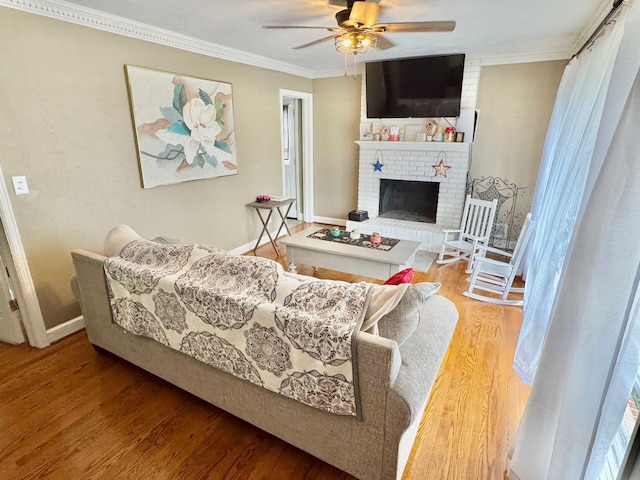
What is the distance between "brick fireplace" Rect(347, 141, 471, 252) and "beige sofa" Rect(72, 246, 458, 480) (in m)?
2.86

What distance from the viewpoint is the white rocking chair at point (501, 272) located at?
2.94 m

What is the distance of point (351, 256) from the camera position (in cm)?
309

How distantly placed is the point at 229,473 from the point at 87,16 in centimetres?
317

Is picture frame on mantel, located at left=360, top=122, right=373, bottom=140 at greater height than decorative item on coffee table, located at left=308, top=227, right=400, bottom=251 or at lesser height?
greater

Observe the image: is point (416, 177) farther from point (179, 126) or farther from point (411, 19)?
point (179, 126)

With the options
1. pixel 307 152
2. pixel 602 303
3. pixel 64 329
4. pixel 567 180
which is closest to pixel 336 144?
pixel 307 152

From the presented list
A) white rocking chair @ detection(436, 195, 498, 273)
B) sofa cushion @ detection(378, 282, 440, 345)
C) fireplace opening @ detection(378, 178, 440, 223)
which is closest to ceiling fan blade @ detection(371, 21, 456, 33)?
sofa cushion @ detection(378, 282, 440, 345)

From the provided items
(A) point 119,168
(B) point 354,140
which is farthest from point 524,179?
(A) point 119,168

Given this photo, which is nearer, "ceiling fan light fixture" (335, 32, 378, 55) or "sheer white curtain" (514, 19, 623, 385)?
"sheer white curtain" (514, 19, 623, 385)

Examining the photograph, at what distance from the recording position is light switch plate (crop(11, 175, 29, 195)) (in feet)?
7.36

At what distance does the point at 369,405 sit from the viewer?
1308mm

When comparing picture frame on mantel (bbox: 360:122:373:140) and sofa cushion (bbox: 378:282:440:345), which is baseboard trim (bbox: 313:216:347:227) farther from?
sofa cushion (bbox: 378:282:440:345)

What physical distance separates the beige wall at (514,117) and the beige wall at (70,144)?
3307 mm

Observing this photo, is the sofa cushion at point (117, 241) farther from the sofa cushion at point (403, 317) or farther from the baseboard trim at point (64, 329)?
the sofa cushion at point (403, 317)
